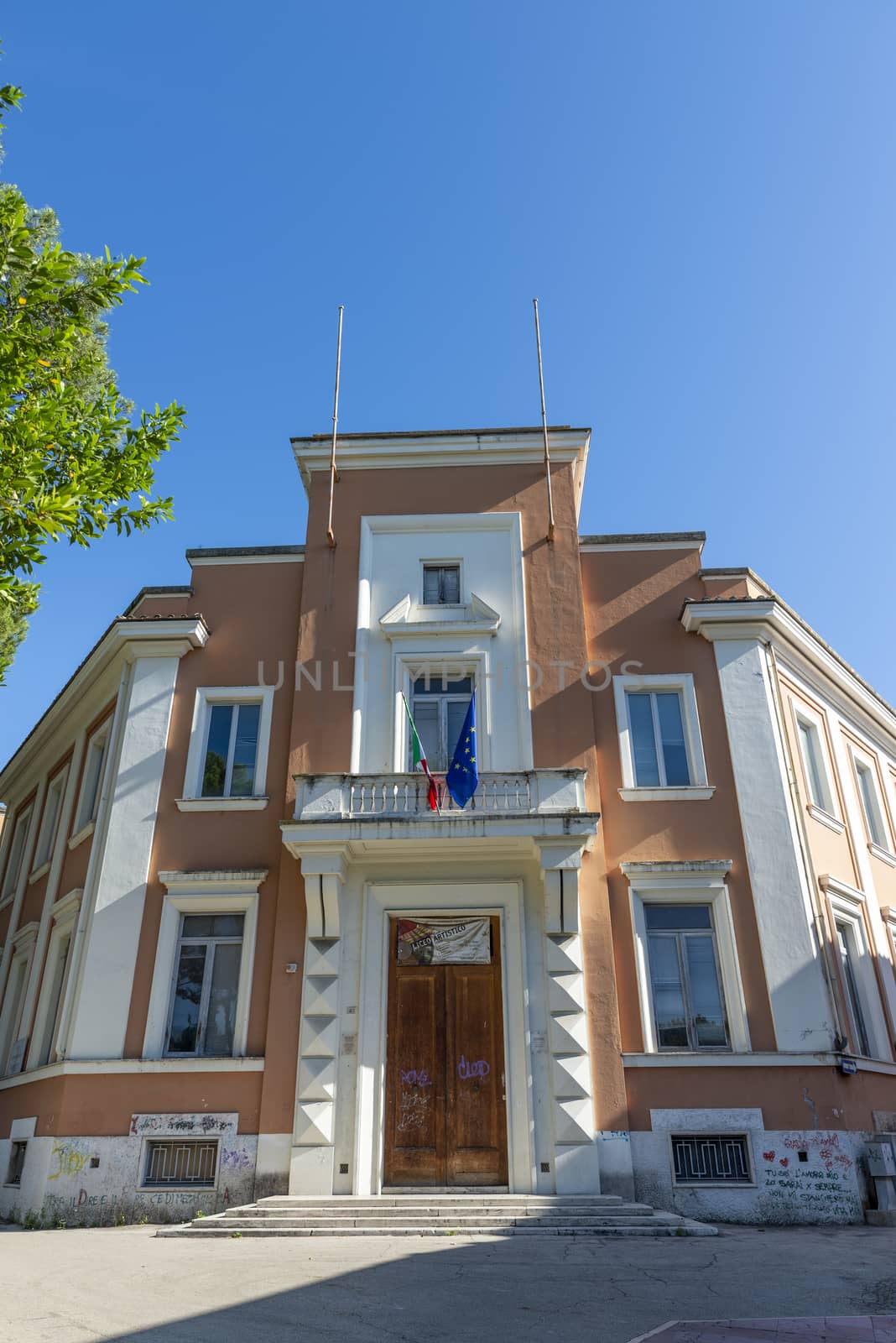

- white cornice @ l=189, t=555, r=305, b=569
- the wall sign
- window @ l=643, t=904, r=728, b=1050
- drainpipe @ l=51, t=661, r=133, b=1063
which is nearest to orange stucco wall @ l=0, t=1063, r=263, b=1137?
drainpipe @ l=51, t=661, r=133, b=1063

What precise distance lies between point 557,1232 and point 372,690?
8227mm

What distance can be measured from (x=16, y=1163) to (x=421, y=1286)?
10.2 m

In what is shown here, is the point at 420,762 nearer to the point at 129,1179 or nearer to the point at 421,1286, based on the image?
the point at 129,1179

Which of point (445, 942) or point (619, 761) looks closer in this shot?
point (445, 942)

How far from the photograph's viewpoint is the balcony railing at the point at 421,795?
14.2 meters

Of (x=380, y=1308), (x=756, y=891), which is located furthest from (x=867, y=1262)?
(x=756, y=891)

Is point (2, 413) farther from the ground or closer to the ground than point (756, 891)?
farther from the ground

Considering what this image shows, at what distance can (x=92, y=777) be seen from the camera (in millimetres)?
18391

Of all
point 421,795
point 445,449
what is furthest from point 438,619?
point 421,795

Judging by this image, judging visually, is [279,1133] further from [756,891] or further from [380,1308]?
[756,891]

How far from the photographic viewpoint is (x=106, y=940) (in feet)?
48.1

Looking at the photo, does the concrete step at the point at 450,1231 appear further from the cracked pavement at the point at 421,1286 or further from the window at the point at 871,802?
the window at the point at 871,802

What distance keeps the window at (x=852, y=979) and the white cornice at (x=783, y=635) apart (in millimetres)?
4477

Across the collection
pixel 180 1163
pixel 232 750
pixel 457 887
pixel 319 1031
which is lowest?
pixel 180 1163
